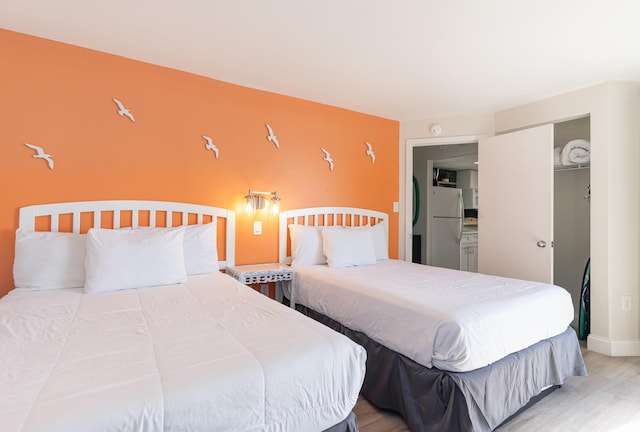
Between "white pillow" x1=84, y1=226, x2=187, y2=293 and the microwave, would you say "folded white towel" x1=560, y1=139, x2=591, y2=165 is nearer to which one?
the microwave

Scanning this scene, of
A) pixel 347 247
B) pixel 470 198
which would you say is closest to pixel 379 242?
pixel 347 247

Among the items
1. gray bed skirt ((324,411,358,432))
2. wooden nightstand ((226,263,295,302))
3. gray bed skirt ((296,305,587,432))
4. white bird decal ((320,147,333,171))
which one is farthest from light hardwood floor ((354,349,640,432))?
white bird decal ((320,147,333,171))

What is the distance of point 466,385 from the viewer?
5.10 ft

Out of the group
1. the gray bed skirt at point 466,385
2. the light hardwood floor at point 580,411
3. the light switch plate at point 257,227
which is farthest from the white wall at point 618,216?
the light switch plate at point 257,227

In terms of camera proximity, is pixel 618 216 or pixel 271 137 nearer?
pixel 618 216

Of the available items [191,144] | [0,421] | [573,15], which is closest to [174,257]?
[191,144]

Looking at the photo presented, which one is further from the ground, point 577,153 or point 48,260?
point 577,153

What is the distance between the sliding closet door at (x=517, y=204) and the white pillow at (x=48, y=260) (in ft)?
12.1

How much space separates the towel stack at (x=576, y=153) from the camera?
3.26 m

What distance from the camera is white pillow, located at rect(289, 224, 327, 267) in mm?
3039

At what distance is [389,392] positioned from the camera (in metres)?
1.90

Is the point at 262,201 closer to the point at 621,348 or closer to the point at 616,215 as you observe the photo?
the point at 616,215

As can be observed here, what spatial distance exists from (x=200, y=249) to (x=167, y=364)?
157 cm

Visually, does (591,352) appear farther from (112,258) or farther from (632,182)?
(112,258)
